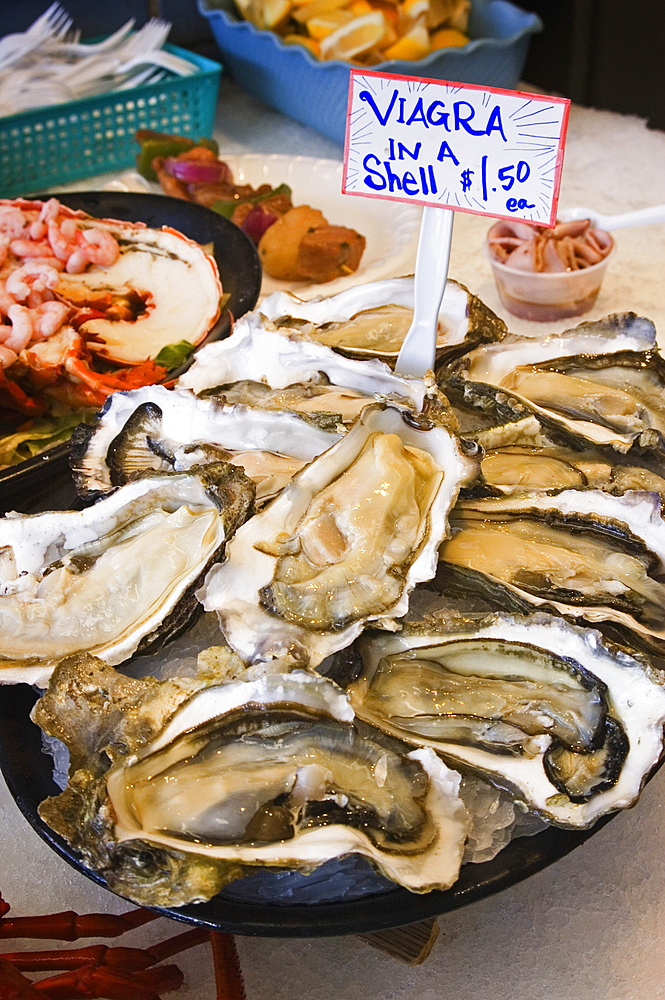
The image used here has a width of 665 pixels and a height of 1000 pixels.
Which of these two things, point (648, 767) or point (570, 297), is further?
point (570, 297)

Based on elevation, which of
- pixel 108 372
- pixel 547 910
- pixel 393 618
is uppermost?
pixel 393 618

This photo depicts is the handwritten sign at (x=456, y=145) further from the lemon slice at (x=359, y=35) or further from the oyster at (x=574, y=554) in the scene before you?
the lemon slice at (x=359, y=35)

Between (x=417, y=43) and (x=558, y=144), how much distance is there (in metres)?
1.42

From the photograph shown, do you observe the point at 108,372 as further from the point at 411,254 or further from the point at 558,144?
the point at 558,144

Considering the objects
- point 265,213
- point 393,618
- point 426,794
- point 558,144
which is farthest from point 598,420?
point 265,213

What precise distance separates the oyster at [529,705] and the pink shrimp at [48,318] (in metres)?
0.94

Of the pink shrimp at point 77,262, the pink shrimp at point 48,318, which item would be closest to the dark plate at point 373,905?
the pink shrimp at point 48,318

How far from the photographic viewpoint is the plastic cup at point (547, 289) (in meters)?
1.64

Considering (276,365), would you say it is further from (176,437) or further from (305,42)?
(305,42)

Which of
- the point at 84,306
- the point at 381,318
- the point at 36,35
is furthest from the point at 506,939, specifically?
the point at 36,35

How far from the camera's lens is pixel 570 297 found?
1679mm

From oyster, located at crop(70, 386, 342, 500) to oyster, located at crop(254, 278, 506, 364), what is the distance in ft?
0.64

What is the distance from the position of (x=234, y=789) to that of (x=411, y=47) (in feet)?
6.50

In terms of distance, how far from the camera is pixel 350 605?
833mm
